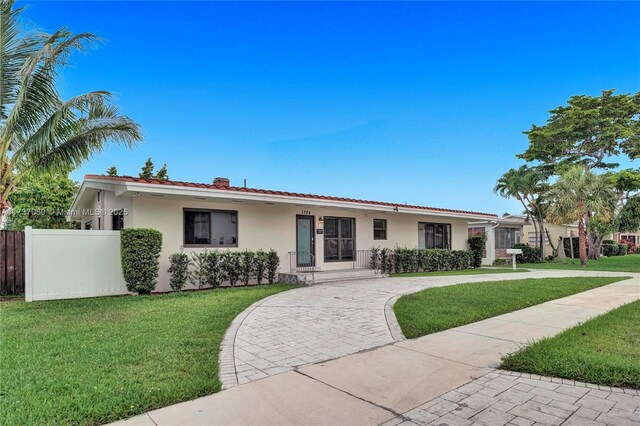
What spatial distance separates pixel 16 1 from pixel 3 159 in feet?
11.2

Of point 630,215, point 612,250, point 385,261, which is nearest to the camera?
point 385,261

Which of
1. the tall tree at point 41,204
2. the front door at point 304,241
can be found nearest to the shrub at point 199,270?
the front door at point 304,241

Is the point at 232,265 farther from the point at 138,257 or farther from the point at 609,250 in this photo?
the point at 609,250

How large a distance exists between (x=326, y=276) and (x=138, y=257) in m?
5.84

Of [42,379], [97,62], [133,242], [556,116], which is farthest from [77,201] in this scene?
[556,116]

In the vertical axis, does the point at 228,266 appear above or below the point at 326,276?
above

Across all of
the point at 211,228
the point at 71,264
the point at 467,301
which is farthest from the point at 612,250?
the point at 71,264

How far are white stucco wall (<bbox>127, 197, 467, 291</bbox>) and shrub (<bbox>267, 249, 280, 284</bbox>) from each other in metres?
0.74

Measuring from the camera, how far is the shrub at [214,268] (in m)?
10.4

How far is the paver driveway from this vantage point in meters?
4.27

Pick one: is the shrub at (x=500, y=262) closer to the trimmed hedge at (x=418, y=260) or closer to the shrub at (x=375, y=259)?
the trimmed hedge at (x=418, y=260)

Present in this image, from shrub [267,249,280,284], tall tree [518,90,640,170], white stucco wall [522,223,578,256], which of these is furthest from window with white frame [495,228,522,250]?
shrub [267,249,280,284]

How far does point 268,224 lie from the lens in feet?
41.1

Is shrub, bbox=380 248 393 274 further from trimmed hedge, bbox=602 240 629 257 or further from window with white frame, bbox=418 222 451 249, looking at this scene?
trimmed hedge, bbox=602 240 629 257
